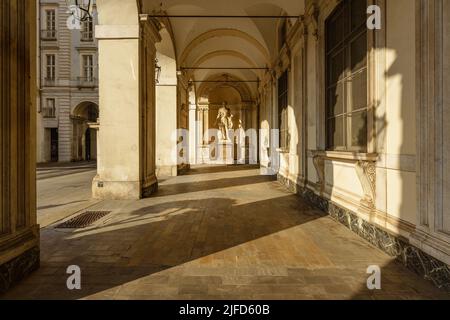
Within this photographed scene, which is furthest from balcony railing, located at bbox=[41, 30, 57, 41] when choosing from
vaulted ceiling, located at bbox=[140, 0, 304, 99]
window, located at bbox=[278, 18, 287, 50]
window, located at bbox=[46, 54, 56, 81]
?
window, located at bbox=[278, 18, 287, 50]

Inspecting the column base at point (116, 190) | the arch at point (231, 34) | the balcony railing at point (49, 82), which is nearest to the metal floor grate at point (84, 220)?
the column base at point (116, 190)

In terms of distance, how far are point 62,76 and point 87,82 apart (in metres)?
2.38

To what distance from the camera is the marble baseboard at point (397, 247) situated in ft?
10.9

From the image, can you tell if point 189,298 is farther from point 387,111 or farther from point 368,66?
point 368,66

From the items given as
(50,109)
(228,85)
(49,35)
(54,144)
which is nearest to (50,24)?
(49,35)

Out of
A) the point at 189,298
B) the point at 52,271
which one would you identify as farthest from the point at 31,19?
the point at 189,298

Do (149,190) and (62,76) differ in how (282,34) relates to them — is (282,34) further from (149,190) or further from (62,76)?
(62,76)

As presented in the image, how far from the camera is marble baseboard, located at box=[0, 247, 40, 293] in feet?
10.6

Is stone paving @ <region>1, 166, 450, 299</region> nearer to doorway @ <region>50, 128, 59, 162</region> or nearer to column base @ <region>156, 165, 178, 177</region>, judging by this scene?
column base @ <region>156, 165, 178, 177</region>

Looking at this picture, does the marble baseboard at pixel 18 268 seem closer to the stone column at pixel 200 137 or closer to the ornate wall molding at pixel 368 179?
the ornate wall molding at pixel 368 179

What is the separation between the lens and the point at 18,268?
3.47 metres

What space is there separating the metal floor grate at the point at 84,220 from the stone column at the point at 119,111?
5.91ft

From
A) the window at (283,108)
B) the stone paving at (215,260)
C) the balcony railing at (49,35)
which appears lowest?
the stone paving at (215,260)

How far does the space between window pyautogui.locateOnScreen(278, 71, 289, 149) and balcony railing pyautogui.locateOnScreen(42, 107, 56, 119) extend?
2665cm
